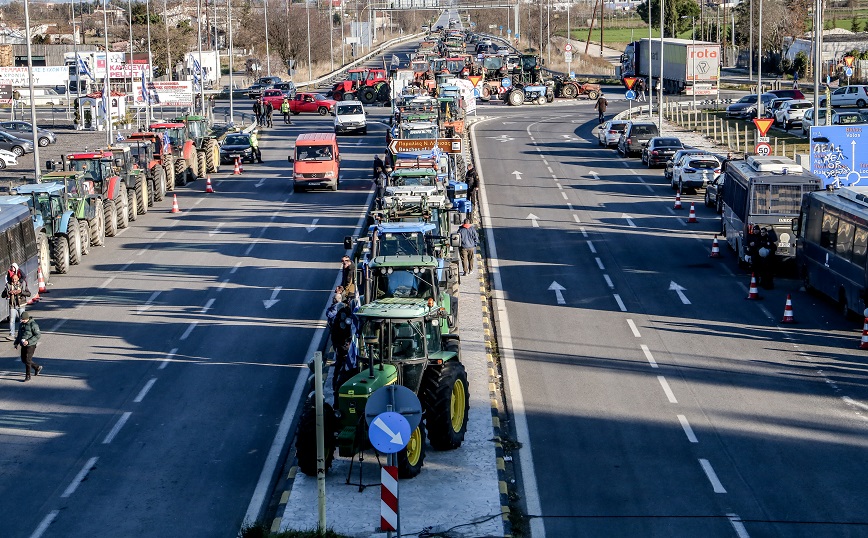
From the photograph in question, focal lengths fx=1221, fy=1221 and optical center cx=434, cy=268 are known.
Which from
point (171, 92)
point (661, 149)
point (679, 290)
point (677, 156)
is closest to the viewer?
point (679, 290)

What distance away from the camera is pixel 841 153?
3816 cm

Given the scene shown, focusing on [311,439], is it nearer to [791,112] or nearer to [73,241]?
[73,241]

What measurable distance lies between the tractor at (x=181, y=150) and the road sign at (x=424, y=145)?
968 centimetres

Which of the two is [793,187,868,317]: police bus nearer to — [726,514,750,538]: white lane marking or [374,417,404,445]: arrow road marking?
[726,514,750,538]: white lane marking

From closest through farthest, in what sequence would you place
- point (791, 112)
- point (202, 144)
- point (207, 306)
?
point (207, 306) → point (202, 144) → point (791, 112)

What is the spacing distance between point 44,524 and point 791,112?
53.9 meters

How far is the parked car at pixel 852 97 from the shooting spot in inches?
2788

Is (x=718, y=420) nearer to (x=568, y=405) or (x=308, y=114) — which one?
(x=568, y=405)

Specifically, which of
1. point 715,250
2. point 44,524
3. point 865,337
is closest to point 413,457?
point 44,524

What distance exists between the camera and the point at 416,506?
16.1 metres

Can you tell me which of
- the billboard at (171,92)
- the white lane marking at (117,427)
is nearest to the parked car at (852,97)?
the billboard at (171,92)

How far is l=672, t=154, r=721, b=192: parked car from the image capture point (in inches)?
1746

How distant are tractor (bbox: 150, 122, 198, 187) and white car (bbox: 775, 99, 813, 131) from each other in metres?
31.0

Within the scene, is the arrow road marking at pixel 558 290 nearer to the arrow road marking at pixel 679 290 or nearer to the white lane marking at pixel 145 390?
the arrow road marking at pixel 679 290
